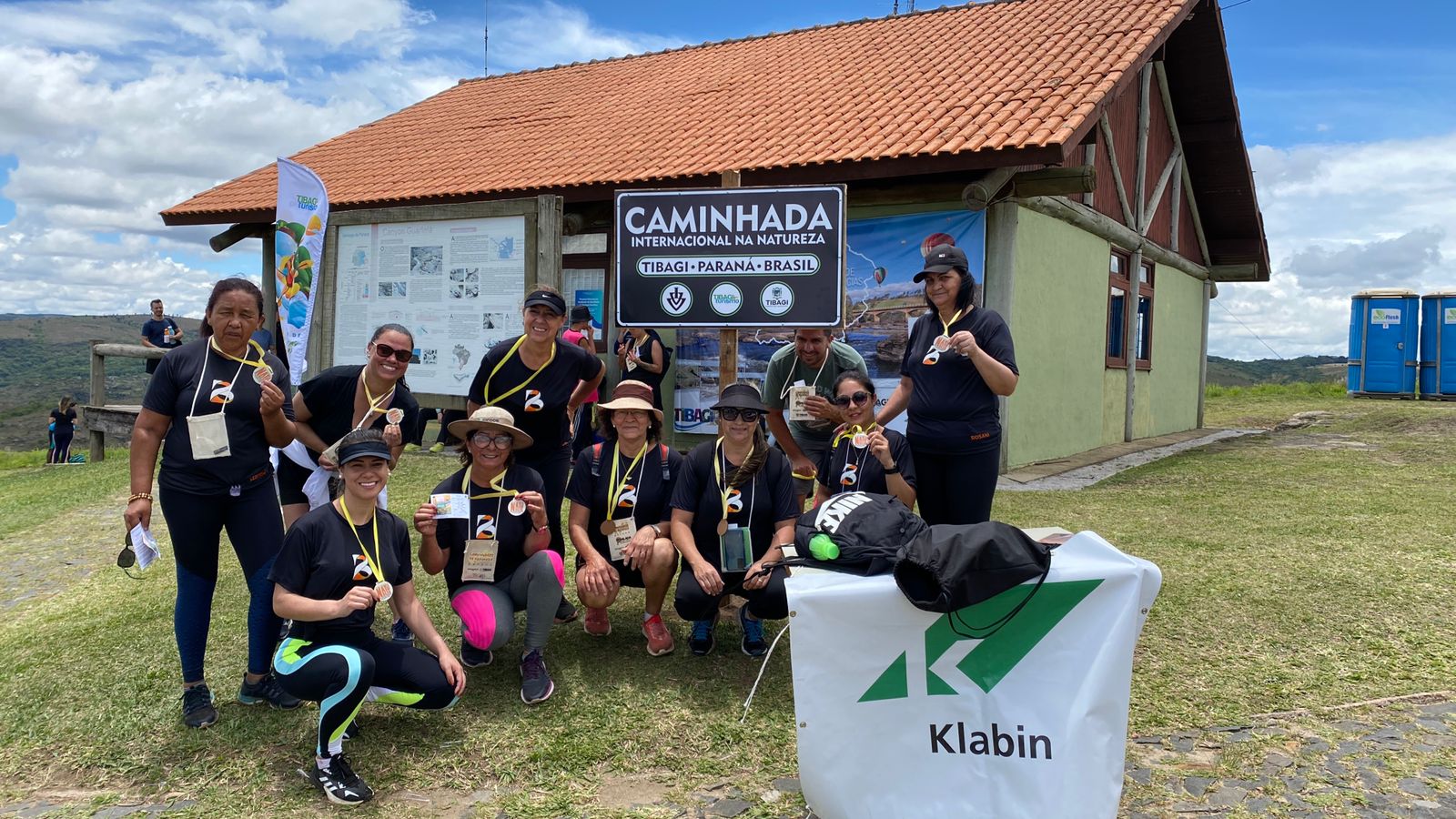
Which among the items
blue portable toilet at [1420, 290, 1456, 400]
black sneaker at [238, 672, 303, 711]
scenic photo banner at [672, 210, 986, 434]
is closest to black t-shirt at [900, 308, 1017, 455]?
black sneaker at [238, 672, 303, 711]

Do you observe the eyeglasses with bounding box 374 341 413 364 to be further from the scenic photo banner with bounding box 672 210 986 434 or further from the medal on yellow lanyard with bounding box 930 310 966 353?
the scenic photo banner with bounding box 672 210 986 434

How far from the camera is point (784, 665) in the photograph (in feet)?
14.1

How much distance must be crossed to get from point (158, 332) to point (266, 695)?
Answer: 1289 centimetres

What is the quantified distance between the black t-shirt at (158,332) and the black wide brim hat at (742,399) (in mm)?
13017

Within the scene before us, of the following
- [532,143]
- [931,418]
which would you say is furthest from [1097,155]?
[931,418]

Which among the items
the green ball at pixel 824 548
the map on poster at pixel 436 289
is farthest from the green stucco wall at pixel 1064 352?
the green ball at pixel 824 548

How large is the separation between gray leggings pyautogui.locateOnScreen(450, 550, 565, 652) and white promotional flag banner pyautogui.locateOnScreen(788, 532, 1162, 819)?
5.28 feet

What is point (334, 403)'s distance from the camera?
447 cm

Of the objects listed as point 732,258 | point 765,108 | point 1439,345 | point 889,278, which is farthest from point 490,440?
point 1439,345

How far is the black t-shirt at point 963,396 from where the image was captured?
4062 mm

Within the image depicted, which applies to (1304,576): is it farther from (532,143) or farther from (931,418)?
(532,143)

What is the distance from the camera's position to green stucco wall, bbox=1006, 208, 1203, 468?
995cm

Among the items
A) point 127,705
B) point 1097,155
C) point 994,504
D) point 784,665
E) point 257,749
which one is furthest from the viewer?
point 1097,155

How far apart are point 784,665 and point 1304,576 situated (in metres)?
3.21
